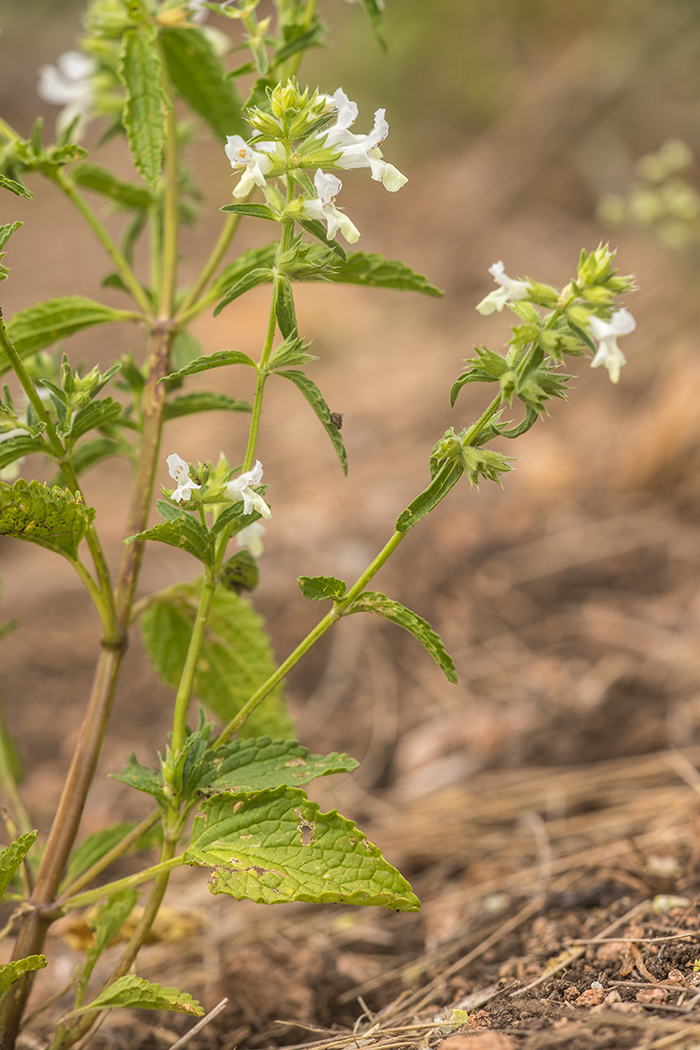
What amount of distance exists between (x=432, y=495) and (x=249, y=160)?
1.75 ft

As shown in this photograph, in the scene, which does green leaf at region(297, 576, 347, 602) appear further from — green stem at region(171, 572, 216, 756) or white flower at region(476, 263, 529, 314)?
white flower at region(476, 263, 529, 314)

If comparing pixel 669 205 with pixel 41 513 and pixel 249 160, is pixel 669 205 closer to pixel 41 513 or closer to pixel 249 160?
pixel 249 160

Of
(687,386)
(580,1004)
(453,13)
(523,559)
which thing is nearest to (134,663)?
(523,559)

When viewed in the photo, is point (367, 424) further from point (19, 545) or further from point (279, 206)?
point (279, 206)

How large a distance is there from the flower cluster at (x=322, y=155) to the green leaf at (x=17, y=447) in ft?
1.58

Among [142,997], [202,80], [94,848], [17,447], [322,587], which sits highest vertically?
[202,80]

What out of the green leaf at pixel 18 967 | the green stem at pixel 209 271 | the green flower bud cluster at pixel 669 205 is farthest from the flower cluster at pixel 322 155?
the green flower bud cluster at pixel 669 205

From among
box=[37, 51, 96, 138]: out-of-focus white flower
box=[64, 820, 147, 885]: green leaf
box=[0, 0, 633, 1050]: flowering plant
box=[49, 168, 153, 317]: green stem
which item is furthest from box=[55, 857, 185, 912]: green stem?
box=[37, 51, 96, 138]: out-of-focus white flower

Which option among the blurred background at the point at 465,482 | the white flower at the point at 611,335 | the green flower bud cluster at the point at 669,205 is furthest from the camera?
the green flower bud cluster at the point at 669,205

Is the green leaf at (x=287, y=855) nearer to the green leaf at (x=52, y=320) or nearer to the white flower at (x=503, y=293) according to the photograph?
the white flower at (x=503, y=293)

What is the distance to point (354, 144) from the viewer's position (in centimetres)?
120

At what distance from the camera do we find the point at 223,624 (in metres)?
1.65

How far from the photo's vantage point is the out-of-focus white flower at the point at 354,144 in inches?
45.9

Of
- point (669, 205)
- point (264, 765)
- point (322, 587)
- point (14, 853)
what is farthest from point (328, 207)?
point (669, 205)
